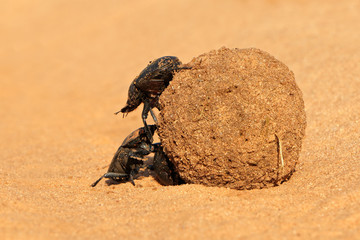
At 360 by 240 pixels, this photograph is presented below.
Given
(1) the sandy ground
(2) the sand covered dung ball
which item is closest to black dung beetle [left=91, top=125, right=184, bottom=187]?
(1) the sandy ground

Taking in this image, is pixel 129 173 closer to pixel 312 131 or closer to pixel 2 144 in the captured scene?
pixel 312 131

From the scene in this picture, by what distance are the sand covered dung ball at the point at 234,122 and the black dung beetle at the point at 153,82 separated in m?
0.21

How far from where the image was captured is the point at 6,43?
643 inches

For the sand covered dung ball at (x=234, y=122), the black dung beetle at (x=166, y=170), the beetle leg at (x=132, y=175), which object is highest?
the sand covered dung ball at (x=234, y=122)

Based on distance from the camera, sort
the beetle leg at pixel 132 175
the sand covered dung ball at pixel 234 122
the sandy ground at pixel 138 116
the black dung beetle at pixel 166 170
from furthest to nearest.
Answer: the beetle leg at pixel 132 175 < the black dung beetle at pixel 166 170 < the sand covered dung ball at pixel 234 122 < the sandy ground at pixel 138 116

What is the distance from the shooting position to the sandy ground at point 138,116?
363cm

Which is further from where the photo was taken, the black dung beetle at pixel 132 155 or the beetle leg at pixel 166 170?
the black dung beetle at pixel 132 155

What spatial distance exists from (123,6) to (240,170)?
45.5 ft

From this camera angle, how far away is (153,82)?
4.64m

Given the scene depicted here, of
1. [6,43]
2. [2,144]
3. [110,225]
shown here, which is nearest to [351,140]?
[110,225]

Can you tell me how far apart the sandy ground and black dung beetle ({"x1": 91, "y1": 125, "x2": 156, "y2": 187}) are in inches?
6.2

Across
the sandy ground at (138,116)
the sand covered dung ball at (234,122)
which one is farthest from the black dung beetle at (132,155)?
the sand covered dung ball at (234,122)

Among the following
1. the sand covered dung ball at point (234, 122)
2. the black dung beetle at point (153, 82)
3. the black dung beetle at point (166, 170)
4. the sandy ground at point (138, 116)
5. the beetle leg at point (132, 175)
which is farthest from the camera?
the beetle leg at point (132, 175)

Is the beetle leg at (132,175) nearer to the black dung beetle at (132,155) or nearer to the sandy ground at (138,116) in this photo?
the black dung beetle at (132,155)
